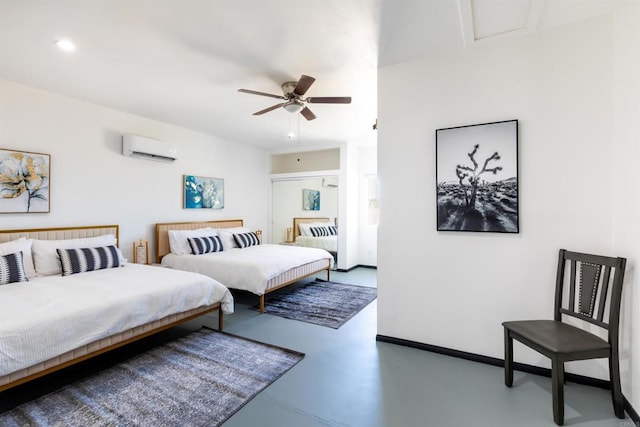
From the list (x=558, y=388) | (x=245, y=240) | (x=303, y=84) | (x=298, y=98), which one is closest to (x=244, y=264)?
(x=245, y=240)

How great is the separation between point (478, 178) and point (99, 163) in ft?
14.9

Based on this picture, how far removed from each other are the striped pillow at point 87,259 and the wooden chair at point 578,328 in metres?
4.02

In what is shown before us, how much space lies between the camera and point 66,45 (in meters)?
2.54

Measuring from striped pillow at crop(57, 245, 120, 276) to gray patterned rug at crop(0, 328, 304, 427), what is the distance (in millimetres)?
1333


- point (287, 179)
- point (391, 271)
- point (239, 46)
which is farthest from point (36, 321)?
point (287, 179)

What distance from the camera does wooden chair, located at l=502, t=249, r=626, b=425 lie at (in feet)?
5.78

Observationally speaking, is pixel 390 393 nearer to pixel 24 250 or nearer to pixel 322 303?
pixel 322 303

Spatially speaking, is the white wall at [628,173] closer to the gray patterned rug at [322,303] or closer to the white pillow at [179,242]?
the gray patterned rug at [322,303]

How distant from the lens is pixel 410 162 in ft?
9.29

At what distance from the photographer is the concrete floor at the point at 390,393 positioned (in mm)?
1848

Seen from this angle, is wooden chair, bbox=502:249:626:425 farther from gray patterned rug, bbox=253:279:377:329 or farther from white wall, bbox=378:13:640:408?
gray patterned rug, bbox=253:279:377:329

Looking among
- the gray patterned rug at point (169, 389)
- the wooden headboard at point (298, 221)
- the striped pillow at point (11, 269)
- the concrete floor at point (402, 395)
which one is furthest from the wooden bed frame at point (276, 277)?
the striped pillow at point (11, 269)

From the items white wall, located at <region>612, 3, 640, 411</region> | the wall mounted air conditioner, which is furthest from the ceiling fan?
the wall mounted air conditioner

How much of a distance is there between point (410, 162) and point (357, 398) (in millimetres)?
1994
